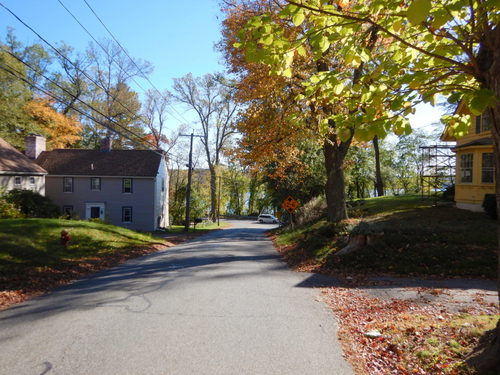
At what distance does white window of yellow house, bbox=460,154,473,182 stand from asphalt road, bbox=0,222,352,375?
47.9 ft

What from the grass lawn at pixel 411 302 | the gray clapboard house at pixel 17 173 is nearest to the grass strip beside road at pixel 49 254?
the grass lawn at pixel 411 302

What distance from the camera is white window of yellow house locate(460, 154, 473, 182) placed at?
790 inches

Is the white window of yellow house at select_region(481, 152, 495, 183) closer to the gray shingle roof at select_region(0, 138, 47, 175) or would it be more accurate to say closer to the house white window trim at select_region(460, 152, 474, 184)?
the house white window trim at select_region(460, 152, 474, 184)

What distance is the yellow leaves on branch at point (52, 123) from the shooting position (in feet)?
137

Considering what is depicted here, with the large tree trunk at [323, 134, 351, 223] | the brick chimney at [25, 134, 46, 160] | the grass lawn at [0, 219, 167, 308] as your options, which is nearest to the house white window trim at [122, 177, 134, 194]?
the brick chimney at [25, 134, 46, 160]

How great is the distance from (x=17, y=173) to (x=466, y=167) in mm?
32139

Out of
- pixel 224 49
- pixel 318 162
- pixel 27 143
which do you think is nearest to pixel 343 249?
pixel 224 49

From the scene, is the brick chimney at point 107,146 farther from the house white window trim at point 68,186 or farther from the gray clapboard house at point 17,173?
the gray clapboard house at point 17,173

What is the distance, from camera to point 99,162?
3838cm

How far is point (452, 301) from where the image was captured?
7453mm

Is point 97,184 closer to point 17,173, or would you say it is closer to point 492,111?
point 17,173

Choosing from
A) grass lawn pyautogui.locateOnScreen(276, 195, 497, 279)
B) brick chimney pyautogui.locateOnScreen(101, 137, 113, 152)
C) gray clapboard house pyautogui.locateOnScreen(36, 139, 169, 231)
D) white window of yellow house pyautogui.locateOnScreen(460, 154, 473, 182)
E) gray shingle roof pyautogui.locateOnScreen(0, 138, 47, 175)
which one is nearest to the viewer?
grass lawn pyautogui.locateOnScreen(276, 195, 497, 279)

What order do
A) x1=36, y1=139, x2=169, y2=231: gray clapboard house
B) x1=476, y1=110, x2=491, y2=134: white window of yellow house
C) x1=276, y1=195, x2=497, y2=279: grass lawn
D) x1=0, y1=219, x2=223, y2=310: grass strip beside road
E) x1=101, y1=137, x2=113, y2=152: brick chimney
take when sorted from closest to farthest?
x1=0, y1=219, x2=223, y2=310: grass strip beside road → x1=276, y1=195, x2=497, y2=279: grass lawn → x1=476, y1=110, x2=491, y2=134: white window of yellow house → x1=36, y1=139, x2=169, y2=231: gray clapboard house → x1=101, y1=137, x2=113, y2=152: brick chimney

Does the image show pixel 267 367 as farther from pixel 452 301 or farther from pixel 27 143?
pixel 27 143
